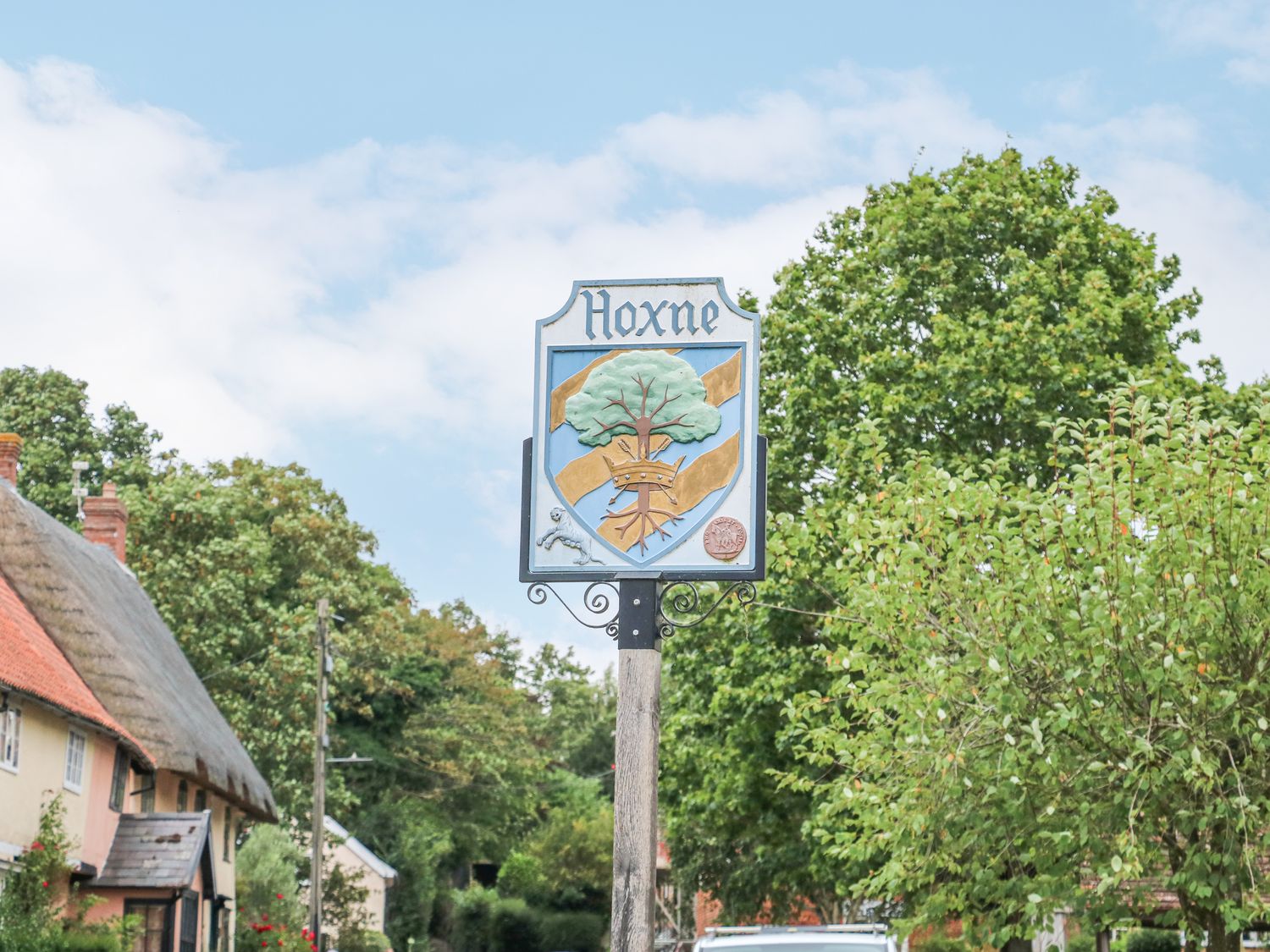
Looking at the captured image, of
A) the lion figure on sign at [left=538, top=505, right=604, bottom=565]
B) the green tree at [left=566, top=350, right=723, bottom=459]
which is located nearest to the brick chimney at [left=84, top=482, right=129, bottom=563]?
the lion figure on sign at [left=538, top=505, right=604, bottom=565]

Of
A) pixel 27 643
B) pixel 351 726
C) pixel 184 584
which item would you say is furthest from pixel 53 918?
pixel 351 726

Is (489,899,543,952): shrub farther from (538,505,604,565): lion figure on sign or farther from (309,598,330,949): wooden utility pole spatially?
(538,505,604,565): lion figure on sign

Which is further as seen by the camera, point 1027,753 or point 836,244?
point 836,244

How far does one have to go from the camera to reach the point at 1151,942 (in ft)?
116

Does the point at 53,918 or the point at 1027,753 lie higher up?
the point at 1027,753

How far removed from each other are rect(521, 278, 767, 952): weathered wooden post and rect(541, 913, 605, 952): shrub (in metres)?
53.9

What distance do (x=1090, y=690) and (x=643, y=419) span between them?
5817 mm

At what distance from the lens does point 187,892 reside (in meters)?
32.6

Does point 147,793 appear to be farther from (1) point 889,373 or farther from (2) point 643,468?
(2) point 643,468

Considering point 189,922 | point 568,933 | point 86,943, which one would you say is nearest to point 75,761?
point 86,943

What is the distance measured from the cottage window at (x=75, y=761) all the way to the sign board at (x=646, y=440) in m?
18.6

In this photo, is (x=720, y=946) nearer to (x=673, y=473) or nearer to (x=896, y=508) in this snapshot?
(x=673, y=473)

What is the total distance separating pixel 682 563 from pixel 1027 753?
213 inches

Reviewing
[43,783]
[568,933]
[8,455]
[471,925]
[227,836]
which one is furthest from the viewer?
[471,925]
